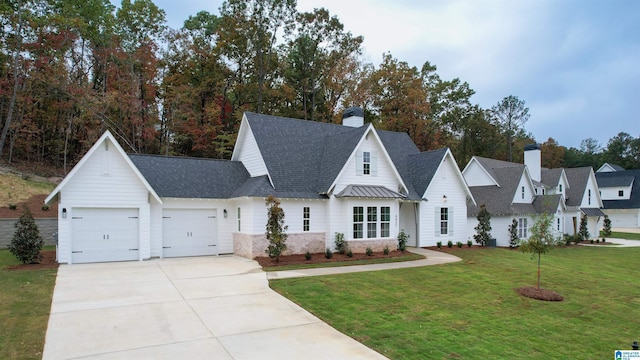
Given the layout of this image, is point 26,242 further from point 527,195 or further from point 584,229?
point 584,229

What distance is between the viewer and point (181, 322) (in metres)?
8.73

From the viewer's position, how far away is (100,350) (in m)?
7.11

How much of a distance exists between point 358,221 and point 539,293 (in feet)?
29.6

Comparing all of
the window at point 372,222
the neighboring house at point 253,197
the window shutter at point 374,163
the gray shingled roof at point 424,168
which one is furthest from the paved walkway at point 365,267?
the window shutter at point 374,163

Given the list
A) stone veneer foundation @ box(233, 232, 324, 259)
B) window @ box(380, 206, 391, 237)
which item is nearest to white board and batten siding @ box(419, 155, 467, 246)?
window @ box(380, 206, 391, 237)

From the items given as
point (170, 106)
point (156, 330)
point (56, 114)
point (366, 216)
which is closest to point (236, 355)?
point (156, 330)

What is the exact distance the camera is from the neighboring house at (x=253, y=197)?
1650 centimetres

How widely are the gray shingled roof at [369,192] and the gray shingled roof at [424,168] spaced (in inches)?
108

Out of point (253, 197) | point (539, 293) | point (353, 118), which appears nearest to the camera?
point (539, 293)

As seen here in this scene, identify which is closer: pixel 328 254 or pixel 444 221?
pixel 328 254

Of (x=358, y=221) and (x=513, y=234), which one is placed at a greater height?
(x=358, y=221)

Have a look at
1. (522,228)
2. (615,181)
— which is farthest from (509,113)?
(522,228)

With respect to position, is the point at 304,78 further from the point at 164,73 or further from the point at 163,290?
the point at 163,290

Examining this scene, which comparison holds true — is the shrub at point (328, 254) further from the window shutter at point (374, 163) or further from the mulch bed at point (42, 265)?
the mulch bed at point (42, 265)
